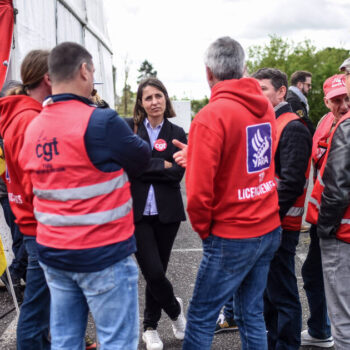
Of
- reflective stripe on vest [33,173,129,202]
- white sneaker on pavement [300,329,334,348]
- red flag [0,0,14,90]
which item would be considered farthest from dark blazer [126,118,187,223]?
red flag [0,0,14,90]

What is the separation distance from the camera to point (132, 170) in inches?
78.7

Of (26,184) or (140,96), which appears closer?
(26,184)

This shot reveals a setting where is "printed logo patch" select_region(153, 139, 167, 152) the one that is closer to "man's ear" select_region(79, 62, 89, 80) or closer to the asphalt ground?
"man's ear" select_region(79, 62, 89, 80)

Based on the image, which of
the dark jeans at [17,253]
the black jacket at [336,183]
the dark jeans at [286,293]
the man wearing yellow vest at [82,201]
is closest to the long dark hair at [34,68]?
the man wearing yellow vest at [82,201]

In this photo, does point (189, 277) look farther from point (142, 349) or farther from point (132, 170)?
point (132, 170)

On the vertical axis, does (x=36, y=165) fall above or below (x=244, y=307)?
above

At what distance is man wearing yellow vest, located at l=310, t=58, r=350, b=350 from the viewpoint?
2229 millimetres

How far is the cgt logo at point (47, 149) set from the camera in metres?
1.85

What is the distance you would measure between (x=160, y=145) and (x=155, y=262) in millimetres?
861

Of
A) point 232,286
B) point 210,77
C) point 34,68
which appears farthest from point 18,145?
point 232,286

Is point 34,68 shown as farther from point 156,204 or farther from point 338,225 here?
point 338,225

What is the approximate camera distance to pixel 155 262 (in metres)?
3.03

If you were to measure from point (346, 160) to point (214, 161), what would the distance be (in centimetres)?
70

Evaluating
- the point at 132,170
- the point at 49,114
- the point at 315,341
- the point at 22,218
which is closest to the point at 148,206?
the point at 22,218
